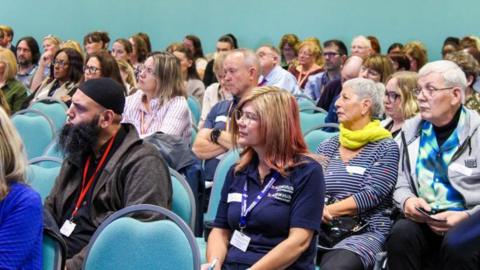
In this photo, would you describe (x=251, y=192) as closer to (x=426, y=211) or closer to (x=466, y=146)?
(x=426, y=211)

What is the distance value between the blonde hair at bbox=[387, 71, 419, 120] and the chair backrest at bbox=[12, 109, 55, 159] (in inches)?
92.2

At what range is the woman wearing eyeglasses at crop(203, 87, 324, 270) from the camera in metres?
2.66

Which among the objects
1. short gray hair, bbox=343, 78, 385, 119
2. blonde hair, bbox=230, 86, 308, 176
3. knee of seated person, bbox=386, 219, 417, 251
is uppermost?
blonde hair, bbox=230, 86, 308, 176

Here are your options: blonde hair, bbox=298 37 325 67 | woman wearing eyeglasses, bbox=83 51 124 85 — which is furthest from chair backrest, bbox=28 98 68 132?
blonde hair, bbox=298 37 325 67

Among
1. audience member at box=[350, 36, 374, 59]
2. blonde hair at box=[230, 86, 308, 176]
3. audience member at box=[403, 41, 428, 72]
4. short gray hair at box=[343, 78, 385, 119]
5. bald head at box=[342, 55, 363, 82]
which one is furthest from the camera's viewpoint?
audience member at box=[350, 36, 374, 59]

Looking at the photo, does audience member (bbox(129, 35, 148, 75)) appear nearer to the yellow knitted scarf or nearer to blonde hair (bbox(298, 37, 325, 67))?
blonde hair (bbox(298, 37, 325, 67))

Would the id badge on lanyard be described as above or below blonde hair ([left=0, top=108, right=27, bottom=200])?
below

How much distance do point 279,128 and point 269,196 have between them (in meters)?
0.26

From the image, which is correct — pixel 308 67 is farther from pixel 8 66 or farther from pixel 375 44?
pixel 8 66

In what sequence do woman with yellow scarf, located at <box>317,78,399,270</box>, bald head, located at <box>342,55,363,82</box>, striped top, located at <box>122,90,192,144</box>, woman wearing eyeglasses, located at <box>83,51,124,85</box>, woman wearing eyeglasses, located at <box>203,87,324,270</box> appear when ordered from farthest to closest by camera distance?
1. bald head, located at <box>342,55,363,82</box>
2. woman wearing eyeglasses, located at <box>83,51,124,85</box>
3. striped top, located at <box>122,90,192,144</box>
4. woman with yellow scarf, located at <box>317,78,399,270</box>
5. woman wearing eyeglasses, located at <box>203,87,324,270</box>

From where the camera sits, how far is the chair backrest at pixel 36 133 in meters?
5.08

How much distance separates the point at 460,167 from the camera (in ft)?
10.9

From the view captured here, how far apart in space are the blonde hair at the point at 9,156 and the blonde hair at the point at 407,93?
8.11ft

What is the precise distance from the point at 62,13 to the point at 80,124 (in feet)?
32.1
